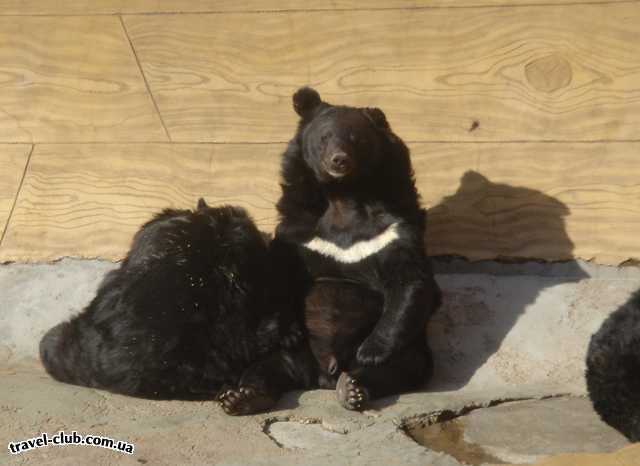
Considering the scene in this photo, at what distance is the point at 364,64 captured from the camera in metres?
7.43

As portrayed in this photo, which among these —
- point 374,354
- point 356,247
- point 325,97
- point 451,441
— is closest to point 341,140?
point 356,247

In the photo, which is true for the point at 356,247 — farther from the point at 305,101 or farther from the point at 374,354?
the point at 305,101

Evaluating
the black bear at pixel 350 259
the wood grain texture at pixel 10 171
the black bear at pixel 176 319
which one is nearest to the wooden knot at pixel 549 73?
the black bear at pixel 350 259

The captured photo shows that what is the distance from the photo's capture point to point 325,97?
24.5 feet

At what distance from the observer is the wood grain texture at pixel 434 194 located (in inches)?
282

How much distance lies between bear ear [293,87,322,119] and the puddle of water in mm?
2067

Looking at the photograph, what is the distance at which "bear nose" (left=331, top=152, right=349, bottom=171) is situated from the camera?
6.52 m

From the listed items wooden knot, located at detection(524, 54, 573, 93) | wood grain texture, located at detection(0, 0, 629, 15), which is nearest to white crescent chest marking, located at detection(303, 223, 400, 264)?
wooden knot, located at detection(524, 54, 573, 93)

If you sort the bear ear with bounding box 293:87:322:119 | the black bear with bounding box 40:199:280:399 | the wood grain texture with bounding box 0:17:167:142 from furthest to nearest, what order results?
1. the wood grain texture with bounding box 0:17:167:142
2. the bear ear with bounding box 293:87:322:119
3. the black bear with bounding box 40:199:280:399

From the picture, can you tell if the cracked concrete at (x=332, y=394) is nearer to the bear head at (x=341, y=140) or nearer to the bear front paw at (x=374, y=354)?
the bear front paw at (x=374, y=354)

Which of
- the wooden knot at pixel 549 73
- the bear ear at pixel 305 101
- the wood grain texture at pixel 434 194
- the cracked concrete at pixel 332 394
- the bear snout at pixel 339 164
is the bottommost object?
the cracked concrete at pixel 332 394

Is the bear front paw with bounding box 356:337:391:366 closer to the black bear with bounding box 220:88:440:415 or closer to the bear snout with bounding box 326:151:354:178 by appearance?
the black bear with bounding box 220:88:440:415

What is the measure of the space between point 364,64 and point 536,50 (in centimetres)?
105

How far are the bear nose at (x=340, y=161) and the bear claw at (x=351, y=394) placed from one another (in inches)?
46.0
